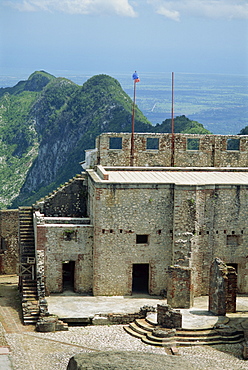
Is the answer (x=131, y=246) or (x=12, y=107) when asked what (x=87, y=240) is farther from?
(x=12, y=107)

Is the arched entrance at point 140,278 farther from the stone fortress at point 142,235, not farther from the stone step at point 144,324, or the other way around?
the stone step at point 144,324

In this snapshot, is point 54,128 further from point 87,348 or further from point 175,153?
point 87,348

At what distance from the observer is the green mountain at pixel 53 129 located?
12575 cm

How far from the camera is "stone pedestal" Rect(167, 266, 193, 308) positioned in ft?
121

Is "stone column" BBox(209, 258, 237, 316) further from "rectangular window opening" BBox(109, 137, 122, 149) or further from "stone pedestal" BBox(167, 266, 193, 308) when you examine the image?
"rectangular window opening" BBox(109, 137, 122, 149)

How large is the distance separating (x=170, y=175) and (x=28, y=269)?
326 inches

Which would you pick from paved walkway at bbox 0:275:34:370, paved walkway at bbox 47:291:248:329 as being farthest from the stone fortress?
paved walkway at bbox 0:275:34:370

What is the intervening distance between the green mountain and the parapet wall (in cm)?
6021

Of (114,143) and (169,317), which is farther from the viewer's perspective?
(114,143)

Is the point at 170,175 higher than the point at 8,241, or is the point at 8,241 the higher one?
the point at 170,175

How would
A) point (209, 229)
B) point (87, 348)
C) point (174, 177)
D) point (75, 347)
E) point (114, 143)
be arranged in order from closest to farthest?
1. point (87, 348)
2. point (75, 347)
3. point (209, 229)
4. point (174, 177)
5. point (114, 143)

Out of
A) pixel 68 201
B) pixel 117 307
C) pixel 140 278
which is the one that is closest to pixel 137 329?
pixel 117 307

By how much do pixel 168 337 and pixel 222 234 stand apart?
25.4 ft

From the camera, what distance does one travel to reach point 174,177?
135 ft
